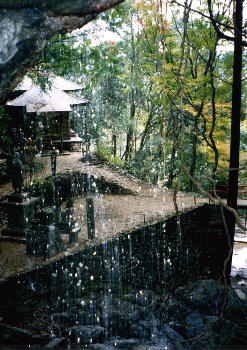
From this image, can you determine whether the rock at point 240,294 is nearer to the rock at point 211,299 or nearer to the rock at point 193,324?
the rock at point 211,299

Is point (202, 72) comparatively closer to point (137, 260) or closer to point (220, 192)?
point (220, 192)

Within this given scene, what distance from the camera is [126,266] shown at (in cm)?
792

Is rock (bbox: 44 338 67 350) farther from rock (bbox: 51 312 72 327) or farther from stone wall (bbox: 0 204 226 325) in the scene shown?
rock (bbox: 51 312 72 327)

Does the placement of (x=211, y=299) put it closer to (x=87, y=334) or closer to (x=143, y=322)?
(x=143, y=322)

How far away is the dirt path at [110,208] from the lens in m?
6.53

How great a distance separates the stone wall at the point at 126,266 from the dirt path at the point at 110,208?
334mm

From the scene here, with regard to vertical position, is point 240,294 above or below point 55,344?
below

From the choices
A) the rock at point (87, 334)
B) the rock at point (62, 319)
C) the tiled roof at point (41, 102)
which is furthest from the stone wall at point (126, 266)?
the tiled roof at point (41, 102)

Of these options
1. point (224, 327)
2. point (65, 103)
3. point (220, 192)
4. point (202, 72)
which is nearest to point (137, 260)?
point (224, 327)

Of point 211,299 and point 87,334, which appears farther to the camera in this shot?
point 211,299

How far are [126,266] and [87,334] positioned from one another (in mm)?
2866

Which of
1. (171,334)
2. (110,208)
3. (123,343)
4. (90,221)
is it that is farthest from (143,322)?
(110,208)

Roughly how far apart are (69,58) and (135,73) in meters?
9.59

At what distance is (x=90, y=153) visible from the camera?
13.9m
